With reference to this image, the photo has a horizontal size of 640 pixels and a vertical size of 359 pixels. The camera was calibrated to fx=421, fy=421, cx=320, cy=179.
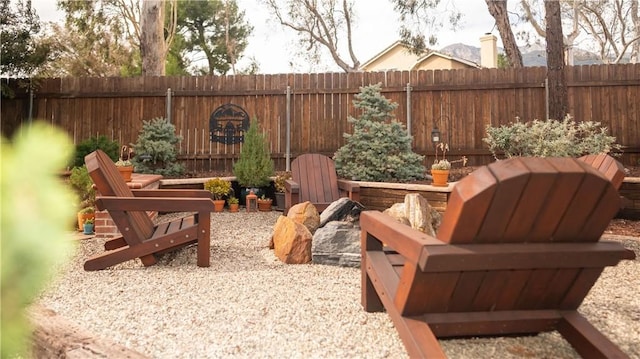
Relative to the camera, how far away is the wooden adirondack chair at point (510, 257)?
1.38 meters

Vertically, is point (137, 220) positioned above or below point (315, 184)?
below

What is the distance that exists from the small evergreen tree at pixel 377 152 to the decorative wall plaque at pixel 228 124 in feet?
7.51

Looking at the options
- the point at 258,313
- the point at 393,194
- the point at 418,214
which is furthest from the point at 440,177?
the point at 258,313

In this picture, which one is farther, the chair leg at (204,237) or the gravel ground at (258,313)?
the chair leg at (204,237)

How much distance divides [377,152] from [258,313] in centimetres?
461

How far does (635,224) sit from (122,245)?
19.0ft

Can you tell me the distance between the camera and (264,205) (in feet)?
22.2

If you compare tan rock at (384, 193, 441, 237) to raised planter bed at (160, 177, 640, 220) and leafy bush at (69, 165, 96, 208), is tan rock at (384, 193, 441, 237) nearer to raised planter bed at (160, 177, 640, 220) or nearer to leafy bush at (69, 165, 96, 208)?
raised planter bed at (160, 177, 640, 220)

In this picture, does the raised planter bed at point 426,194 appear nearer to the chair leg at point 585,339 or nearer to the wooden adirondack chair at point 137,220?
the wooden adirondack chair at point 137,220

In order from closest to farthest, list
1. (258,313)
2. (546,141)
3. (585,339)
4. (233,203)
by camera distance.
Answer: (585,339) → (258,313) → (546,141) → (233,203)

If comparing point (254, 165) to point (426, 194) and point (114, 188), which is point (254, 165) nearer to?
point (426, 194)

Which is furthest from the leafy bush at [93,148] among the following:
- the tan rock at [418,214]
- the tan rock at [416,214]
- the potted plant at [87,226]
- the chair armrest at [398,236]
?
the chair armrest at [398,236]

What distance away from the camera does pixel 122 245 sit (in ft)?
11.9

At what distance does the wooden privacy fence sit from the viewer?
25.6 ft
